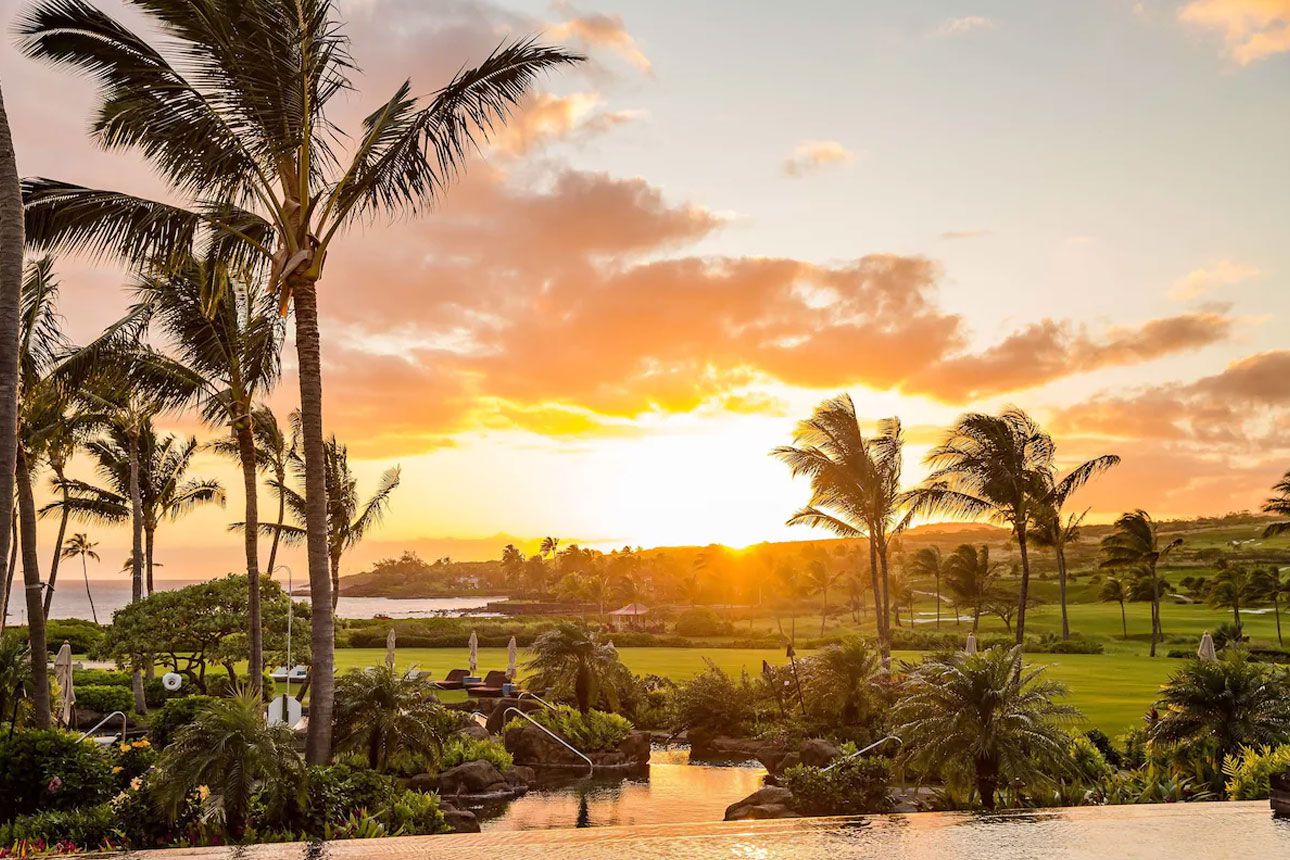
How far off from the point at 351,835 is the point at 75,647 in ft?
132

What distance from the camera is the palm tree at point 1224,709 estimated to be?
1202cm

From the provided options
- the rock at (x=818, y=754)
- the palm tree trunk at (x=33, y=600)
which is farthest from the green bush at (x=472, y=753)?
the palm tree trunk at (x=33, y=600)

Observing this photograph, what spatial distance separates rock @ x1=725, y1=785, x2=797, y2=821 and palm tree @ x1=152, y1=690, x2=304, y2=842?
23.0ft

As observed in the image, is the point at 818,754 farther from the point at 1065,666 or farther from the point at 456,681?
the point at 1065,666

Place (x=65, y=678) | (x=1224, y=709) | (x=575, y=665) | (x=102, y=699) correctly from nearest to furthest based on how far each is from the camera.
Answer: (x=1224, y=709) → (x=65, y=678) → (x=575, y=665) → (x=102, y=699)

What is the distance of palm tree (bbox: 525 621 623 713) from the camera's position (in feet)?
74.4

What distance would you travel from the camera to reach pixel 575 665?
2286cm

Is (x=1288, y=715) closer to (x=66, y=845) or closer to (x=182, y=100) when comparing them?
(x=66, y=845)

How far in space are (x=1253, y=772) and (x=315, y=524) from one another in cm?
1130

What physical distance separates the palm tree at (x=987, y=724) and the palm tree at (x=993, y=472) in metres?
21.0

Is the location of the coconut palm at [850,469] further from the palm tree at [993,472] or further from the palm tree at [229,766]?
the palm tree at [229,766]

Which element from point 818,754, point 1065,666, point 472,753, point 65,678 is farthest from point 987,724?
point 1065,666

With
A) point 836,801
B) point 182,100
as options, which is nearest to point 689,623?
point 836,801

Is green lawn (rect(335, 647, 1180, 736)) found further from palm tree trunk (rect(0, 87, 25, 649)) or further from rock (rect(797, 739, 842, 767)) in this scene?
palm tree trunk (rect(0, 87, 25, 649))
